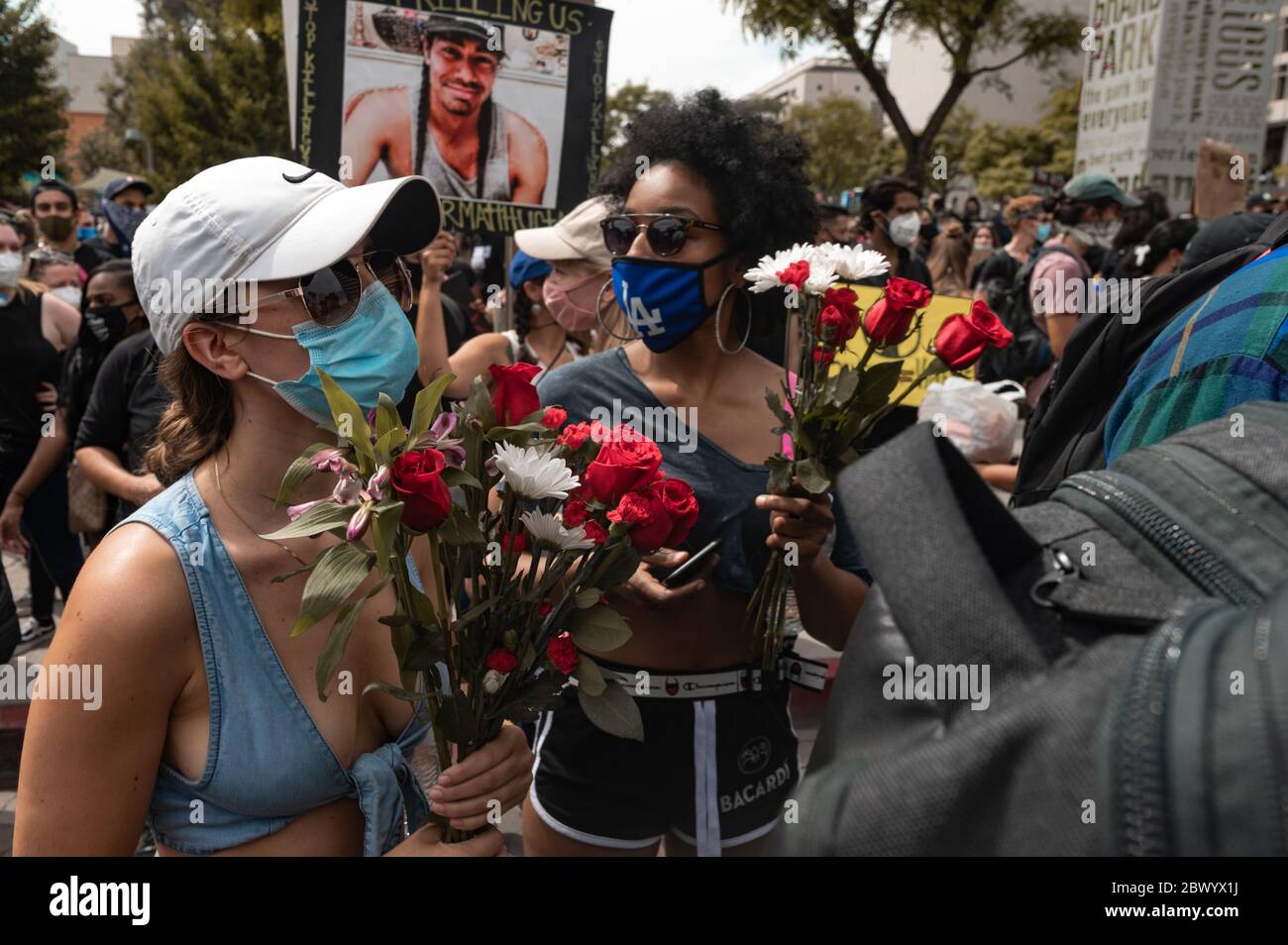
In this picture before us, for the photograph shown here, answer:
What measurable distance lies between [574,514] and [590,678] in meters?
0.25

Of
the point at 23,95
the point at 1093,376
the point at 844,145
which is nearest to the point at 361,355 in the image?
the point at 1093,376

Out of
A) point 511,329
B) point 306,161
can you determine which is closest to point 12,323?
point 306,161

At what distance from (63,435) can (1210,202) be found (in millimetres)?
6018

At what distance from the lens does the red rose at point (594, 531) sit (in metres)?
1.44

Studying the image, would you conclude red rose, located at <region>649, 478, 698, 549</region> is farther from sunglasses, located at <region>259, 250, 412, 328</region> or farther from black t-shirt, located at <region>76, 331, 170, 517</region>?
black t-shirt, located at <region>76, 331, 170, 517</region>

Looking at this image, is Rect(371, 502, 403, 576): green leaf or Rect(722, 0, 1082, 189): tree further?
Rect(722, 0, 1082, 189): tree

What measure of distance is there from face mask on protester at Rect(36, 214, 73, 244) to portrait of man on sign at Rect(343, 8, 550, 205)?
541 centimetres

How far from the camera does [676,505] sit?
1535mm

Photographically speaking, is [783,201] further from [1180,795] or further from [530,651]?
[1180,795]

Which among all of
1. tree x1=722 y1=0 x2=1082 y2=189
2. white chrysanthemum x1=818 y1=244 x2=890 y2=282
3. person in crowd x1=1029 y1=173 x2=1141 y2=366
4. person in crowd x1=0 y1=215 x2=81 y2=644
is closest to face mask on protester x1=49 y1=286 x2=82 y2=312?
person in crowd x1=0 y1=215 x2=81 y2=644

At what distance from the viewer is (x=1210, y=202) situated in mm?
5074

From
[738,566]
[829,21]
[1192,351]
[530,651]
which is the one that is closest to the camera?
[1192,351]

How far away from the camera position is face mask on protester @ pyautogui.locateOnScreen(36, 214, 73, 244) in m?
8.13

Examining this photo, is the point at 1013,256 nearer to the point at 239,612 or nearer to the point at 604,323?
the point at 604,323
